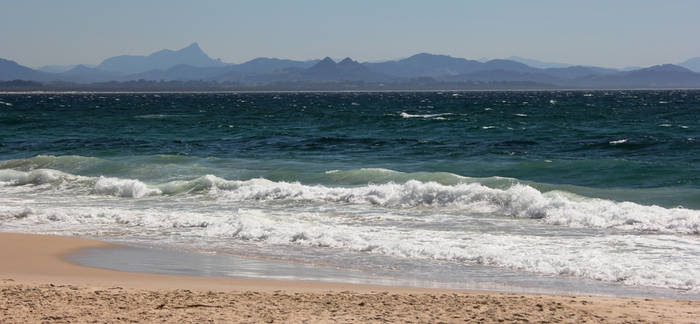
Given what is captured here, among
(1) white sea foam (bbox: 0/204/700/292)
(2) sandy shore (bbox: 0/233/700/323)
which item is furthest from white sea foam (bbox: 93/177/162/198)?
(2) sandy shore (bbox: 0/233/700/323)

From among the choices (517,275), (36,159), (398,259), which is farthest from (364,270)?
(36,159)

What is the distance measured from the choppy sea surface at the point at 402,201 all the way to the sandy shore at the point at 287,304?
5.96 ft

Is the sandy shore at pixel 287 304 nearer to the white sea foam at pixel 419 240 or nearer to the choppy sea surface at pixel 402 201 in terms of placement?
the choppy sea surface at pixel 402 201

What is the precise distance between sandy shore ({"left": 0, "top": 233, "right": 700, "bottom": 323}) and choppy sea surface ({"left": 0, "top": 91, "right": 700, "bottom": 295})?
1.82 metres

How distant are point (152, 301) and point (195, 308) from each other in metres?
0.60

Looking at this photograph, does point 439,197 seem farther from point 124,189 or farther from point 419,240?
point 124,189

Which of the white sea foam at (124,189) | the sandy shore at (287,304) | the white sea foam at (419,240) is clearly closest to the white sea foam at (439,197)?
the white sea foam at (124,189)

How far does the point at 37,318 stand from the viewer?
8.26m

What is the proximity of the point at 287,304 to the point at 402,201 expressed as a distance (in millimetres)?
10650

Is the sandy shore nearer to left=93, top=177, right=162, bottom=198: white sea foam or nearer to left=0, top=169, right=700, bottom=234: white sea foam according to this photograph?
left=0, top=169, right=700, bottom=234: white sea foam

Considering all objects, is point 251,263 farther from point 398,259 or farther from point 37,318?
point 37,318

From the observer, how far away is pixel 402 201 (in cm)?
1950

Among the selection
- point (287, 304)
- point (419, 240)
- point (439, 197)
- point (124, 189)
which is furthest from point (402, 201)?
point (287, 304)

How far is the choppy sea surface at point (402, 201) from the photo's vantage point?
42.1 feet
